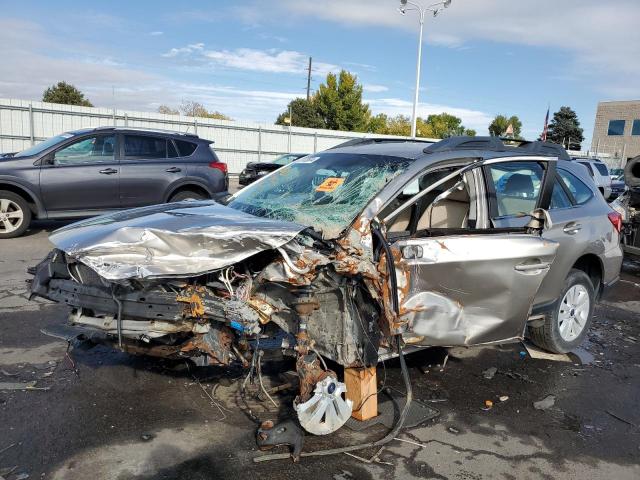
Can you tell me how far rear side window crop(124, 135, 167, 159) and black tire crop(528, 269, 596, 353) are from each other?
287 inches

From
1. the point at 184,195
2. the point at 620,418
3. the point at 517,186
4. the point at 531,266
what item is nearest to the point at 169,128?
the point at 184,195

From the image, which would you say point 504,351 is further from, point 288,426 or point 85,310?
point 85,310

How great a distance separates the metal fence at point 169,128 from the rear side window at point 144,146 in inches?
509

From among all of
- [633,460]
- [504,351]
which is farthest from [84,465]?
[504,351]

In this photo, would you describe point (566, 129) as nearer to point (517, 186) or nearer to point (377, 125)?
point (377, 125)

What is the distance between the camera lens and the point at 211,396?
3.80m

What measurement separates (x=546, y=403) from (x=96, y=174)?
7.82 metres

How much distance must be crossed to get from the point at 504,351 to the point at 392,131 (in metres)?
49.6

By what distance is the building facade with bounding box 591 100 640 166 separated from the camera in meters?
50.0

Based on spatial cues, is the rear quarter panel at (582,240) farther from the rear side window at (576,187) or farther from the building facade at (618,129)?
the building facade at (618,129)

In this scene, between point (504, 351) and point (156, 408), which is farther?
point (504, 351)

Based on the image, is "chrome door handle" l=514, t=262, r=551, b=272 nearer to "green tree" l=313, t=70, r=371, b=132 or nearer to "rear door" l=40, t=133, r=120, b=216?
"rear door" l=40, t=133, r=120, b=216

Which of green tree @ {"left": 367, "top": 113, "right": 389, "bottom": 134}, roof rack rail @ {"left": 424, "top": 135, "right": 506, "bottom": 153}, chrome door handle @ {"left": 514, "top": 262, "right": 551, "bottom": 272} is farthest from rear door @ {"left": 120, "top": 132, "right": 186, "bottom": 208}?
green tree @ {"left": 367, "top": 113, "right": 389, "bottom": 134}

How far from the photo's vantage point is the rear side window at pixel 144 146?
9.50 m
